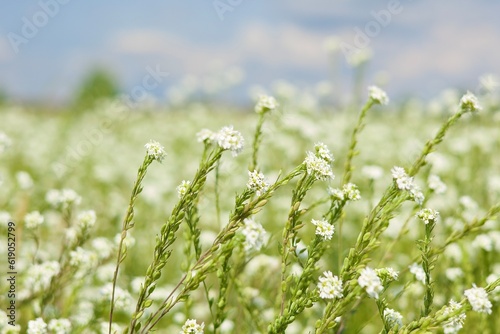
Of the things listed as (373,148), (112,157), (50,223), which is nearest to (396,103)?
(373,148)

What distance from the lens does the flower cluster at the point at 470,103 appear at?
2.14 meters

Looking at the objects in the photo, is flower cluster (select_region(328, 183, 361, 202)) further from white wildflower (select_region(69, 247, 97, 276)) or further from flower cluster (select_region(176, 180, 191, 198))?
white wildflower (select_region(69, 247, 97, 276))

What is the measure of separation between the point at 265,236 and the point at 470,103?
104cm

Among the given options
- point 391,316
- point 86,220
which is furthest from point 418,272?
point 86,220

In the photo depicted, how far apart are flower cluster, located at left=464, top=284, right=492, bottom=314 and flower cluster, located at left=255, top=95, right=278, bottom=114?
1.22m

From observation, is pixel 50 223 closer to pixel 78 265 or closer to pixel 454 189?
pixel 78 265

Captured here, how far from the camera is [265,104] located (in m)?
2.42

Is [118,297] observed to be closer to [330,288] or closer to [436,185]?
[330,288]

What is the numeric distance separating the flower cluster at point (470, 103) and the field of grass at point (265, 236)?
0.04 ft

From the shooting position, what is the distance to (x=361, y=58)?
233 inches

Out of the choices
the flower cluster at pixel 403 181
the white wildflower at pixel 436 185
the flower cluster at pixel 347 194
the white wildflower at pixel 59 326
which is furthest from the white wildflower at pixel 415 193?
the white wildflower at pixel 59 326

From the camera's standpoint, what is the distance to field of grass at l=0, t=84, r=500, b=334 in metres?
1.80

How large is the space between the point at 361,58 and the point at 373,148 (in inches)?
91.4

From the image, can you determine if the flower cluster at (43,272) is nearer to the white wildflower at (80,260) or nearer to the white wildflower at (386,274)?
the white wildflower at (80,260)
